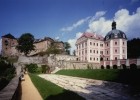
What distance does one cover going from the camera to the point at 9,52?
106 metres

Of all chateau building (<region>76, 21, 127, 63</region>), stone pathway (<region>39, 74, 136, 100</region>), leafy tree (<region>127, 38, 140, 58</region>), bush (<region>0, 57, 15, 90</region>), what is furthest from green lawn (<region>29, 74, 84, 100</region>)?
leafy tree (<region>127, 38, 140, 58</region>)

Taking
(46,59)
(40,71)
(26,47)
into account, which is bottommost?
(40,71)

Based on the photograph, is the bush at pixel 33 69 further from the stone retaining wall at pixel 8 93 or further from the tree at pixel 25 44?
the stone retaining wall at pixel 8 93

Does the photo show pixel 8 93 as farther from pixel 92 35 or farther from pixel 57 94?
pixel 92 35

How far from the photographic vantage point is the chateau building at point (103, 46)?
240 feet

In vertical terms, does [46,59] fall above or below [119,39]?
below

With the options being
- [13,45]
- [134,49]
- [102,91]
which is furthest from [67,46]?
[102,91]

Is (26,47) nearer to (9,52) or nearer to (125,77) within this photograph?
(9,52)

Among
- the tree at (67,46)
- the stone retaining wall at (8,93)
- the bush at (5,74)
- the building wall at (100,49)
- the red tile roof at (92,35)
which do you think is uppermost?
the red tile roof at (92,35)

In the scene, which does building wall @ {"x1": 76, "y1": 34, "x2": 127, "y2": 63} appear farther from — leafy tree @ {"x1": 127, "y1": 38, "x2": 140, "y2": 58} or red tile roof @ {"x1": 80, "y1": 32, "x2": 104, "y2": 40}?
leafy tree @ {"x1": 127, "y1": 38, "x2": 140, "y2": 58}

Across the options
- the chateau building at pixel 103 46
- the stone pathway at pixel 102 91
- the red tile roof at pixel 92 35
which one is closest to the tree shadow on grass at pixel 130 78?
the stone pathway at pixel 102 91

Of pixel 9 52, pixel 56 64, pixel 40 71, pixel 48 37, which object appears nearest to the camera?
pixel 40 71

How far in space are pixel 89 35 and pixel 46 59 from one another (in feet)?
75.9

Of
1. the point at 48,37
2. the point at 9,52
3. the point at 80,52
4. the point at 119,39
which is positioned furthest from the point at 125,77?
the point at 9,52
